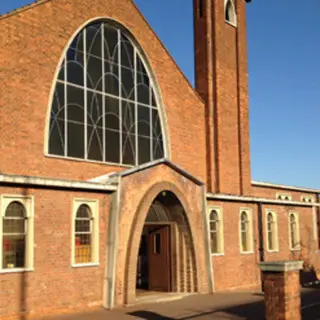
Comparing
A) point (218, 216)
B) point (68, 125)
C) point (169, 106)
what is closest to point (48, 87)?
point (68, 125)

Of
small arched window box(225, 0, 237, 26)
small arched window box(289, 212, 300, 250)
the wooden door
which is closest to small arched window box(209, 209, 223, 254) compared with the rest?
the wooden door

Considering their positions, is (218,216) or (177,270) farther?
(218,216)

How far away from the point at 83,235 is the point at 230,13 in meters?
15.7

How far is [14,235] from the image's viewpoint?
1407 centimetres

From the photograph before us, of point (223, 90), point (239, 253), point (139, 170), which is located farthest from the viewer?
point (223, 90)

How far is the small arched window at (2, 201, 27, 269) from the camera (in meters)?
13.9

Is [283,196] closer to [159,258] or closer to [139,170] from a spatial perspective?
[159,258]

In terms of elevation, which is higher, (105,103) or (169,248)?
(105,103)

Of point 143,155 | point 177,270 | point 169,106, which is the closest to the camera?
point 177,270

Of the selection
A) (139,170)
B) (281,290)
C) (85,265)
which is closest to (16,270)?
(85,265)

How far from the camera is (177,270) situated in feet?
64.0

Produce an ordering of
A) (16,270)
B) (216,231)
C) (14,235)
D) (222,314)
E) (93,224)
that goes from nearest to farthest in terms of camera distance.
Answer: (16,270)
(14,235)
(222,314)
(93,224)
(216,231)

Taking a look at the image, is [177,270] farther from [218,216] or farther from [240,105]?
[240,105]

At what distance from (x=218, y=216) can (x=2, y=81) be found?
389 inches
